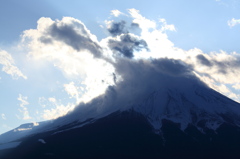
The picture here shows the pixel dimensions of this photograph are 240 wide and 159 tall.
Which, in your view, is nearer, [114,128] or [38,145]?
[38,145]

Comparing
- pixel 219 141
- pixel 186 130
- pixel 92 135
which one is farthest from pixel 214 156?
pixel 92 135

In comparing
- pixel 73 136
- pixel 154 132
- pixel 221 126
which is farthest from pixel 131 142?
pixel 221 126

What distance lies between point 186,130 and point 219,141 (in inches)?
951

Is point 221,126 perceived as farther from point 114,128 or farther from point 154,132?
point 114,128

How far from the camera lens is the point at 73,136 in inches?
7013

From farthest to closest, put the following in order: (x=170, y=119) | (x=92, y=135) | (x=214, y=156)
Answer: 1. (x=170, y=119)
2. (x=92, y=135)
3. (x=214, y=156)

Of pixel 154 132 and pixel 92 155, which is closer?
pixel 92 155

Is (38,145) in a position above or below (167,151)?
above

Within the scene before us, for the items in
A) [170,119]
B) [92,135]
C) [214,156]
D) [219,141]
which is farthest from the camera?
[170,119]

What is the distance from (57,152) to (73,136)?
104ft

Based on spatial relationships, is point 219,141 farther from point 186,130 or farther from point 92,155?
point 92,155

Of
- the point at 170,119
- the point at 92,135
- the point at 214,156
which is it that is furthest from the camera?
the point at 170,119

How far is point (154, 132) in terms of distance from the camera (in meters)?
178

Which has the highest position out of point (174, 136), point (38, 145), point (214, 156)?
point (38, 145)
